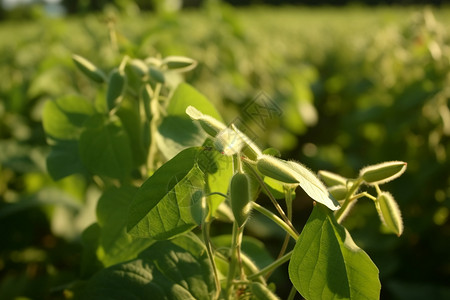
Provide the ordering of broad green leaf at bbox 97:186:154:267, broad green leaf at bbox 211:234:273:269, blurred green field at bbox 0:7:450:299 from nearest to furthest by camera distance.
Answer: broad green leaf at bbox 97:186:154:267 < broad green leaf at bbox 211:234:273:269 < blurred green field at bbox 0:7:450:299

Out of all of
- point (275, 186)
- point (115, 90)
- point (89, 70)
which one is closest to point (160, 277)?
point (275, 186)

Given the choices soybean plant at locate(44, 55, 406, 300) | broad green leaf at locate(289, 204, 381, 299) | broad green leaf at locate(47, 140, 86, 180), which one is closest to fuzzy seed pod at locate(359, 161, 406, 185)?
soybean plant at locate(44, 55, 406, 300)

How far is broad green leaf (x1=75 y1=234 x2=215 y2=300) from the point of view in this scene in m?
0.87

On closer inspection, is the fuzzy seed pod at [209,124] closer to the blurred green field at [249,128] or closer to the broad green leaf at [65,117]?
the blurred green field at [249,128]

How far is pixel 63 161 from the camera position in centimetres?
120

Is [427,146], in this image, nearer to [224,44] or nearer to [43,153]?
[224,44]

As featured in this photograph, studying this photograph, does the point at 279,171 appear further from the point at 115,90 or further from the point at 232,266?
the point at 115,90

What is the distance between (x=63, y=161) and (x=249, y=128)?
1.61 ft

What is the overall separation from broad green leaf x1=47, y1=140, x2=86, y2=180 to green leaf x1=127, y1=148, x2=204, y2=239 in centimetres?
46

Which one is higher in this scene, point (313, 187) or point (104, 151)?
point (313, 187)

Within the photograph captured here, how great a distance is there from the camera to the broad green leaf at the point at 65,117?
1223 mm

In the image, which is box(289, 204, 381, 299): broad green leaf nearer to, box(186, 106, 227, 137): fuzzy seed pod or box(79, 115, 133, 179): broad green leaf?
box(186, 106, 227, 137): fuzzy seed pod

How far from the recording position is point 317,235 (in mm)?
782

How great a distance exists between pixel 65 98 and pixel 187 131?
40 cm
